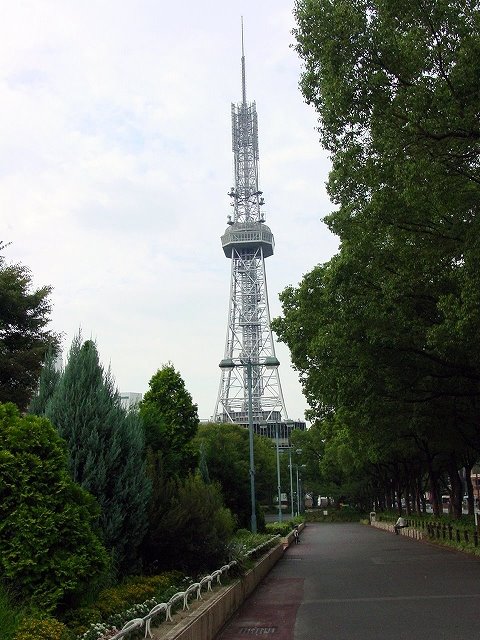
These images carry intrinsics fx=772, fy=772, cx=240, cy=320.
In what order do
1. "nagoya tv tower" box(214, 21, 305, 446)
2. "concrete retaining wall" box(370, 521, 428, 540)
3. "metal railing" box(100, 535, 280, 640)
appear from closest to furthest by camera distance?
"metal railing" box(100, 535, 280, 640), "concrete retaining wall" box(370, 521, 428, 540), "nagoya tv tower" box(214, 21, 305, 446)

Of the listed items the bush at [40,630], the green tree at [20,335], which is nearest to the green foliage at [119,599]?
the bush at [40,630]

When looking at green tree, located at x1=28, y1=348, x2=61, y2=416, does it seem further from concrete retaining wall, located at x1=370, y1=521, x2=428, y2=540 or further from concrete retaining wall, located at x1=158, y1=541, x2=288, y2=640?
concrete retaining wall, located at x1=370, y1=521, x2=428, y2=540

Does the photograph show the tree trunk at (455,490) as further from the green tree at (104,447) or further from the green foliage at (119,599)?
the green tree at (104,447)

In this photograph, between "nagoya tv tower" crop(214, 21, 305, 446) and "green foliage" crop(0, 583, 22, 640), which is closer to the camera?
"green foliage" crop(0, 583, 22, 640)

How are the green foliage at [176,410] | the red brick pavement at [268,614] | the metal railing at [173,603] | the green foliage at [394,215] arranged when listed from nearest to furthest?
the metal railing at [173,603] → the red brick pavement at [268,614] → the green foliage at [394,215] → the green foliage at [176,410]

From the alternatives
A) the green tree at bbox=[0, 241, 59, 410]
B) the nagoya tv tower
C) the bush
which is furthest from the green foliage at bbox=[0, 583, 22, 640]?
the nagoya tv tower

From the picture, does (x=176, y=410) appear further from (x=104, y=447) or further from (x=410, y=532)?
(x=410, y=532)

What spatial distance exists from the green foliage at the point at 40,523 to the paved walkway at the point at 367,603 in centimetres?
382

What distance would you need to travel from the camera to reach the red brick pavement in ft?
36.6

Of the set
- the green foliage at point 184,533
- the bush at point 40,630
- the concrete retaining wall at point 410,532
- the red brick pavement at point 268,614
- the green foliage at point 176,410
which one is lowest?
the red brick pavement at point 268,614

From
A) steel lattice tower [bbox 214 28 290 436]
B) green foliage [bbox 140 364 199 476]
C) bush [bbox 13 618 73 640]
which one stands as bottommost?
bush [bbox 13 618 73 640]

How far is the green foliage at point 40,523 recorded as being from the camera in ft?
25.0

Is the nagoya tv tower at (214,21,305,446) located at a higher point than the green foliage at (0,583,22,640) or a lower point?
higher

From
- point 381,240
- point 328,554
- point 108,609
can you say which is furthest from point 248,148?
point 108,609
